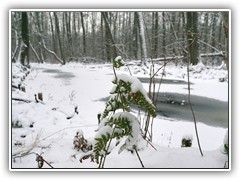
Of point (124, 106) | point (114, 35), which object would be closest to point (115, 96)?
point (124, 106)

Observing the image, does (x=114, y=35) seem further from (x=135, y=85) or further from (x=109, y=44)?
(x=135, y=85)

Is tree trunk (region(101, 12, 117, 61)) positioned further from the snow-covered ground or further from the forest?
the snow-covered ground

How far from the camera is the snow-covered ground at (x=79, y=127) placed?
2096 millimetres

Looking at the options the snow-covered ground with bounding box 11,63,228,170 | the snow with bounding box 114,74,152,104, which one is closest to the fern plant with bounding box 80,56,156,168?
the snow with bounding box 114,74,152,104

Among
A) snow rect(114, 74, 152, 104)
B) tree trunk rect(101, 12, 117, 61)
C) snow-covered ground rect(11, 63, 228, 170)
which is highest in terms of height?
tree trunk rect(101, 12, 117, 61)

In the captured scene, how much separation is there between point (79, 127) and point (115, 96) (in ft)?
3.14

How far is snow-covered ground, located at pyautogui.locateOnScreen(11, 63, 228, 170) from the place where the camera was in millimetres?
2096

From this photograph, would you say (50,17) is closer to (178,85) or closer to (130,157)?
(130,157)

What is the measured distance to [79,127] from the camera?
8.39ft

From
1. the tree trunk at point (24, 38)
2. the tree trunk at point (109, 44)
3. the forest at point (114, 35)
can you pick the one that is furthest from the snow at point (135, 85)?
the tree trunk at point (24, 38)

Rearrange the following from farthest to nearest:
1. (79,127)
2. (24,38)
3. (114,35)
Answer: (114,35) → (24,38) → (79,127)

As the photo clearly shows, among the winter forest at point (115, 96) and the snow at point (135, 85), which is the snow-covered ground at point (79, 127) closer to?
the winter forest at point (115, 96)

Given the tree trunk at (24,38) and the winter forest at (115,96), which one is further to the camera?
the tree trunk at (24,38)

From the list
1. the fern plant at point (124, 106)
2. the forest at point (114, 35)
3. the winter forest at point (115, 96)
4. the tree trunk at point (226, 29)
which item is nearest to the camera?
the fern plant at point (124, 106)
